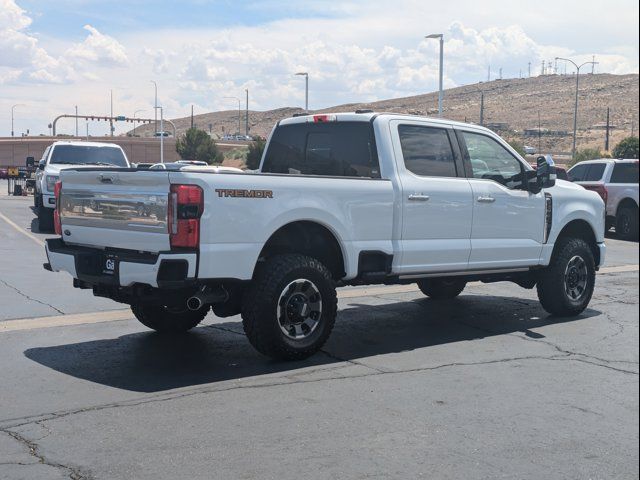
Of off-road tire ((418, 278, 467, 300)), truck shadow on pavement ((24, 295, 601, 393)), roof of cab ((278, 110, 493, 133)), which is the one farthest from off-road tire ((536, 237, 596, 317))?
roof of cab ((278, 110, 493, 133))

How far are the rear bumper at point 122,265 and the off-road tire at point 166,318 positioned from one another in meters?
1.03

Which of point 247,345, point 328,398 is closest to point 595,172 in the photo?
point 247,345

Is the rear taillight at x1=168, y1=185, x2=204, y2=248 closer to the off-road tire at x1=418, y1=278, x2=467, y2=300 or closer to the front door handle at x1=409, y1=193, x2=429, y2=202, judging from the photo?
the front door handle at x1=409, y1=193, x2=429, y2=202

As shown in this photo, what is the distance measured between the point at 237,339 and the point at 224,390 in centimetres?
189

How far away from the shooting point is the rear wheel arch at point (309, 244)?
23.4ft

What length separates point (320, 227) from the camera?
23.8 feet

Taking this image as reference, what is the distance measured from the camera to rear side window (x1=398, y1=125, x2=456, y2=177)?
7.87 m

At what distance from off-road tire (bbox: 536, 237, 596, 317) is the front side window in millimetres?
1088

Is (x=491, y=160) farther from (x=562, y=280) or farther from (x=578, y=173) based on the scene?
(x=578, y=173)

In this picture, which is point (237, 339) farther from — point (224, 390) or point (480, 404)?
point (480, 404)

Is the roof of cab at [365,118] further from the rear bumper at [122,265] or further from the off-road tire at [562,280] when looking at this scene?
the rear bumper at [122,265]

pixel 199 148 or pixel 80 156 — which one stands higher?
pixel 199 148

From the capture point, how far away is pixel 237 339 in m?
7.94

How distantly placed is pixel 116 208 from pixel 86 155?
15504mm
